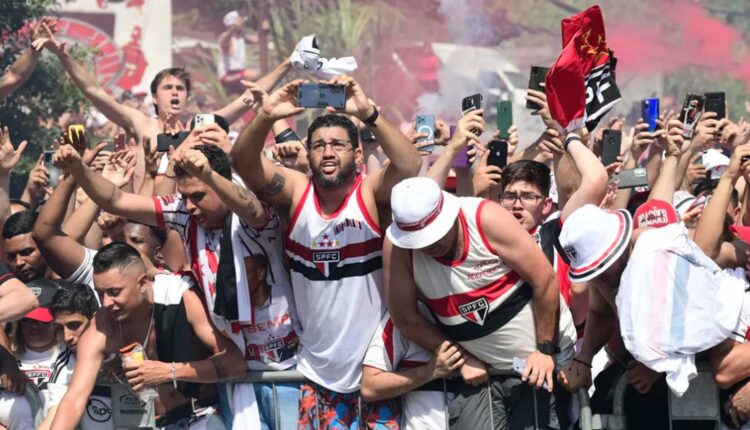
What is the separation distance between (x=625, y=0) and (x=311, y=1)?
233 inches

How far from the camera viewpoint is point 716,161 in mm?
7195

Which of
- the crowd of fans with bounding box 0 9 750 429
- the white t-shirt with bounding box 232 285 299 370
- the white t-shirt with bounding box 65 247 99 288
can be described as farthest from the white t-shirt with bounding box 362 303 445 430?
the white t-shirt with bounding box 65 247 99 288

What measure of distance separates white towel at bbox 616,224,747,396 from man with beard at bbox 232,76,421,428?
111 cm

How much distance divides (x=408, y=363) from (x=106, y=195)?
1.63 m

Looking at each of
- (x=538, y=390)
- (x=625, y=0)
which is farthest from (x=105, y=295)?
(x=625, y=0)

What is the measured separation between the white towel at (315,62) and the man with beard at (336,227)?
0.33 ft

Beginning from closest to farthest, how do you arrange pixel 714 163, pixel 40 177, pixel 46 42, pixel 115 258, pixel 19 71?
pixel 115 258, pixel 714 163, pixel 40 177, pixel 46 42, pixel 19 71

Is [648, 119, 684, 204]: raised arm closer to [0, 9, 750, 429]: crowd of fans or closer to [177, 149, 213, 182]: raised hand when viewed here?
[0, 9, 750, 429]: crowd of fans

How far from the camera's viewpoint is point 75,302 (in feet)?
21.2

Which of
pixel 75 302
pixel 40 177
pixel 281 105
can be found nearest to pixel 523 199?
pixel 281 105

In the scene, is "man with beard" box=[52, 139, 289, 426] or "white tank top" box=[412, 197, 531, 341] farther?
"man with beard" box=[52, 139, 289, 426]

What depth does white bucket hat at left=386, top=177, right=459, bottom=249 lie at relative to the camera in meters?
5.02

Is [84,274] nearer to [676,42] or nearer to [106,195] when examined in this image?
[106,195]

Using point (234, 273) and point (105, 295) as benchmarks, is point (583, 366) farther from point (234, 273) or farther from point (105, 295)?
point (105, 295)
